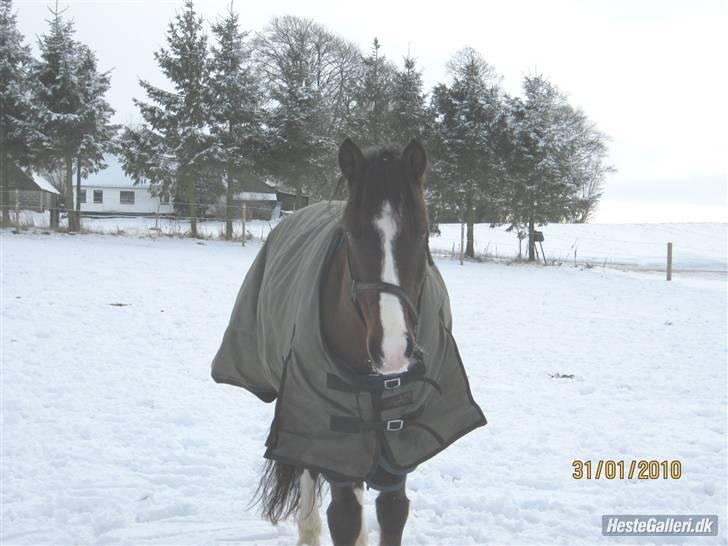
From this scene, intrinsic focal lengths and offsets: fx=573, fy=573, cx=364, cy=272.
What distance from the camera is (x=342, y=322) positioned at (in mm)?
2246

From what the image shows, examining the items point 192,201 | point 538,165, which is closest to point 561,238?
point 538,165

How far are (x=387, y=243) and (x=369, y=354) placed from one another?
1.26 feet

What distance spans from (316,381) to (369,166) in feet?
2.85

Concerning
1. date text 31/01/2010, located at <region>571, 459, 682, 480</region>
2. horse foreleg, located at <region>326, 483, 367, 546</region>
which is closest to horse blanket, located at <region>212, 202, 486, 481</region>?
horse foreleg, located at <region>326, 483, 367, 546</region>

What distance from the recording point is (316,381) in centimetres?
228

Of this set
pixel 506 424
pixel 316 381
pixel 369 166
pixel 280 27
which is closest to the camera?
pixel 369 166

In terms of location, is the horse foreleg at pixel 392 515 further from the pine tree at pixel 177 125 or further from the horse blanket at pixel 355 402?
the pine tree at pixel 177 125

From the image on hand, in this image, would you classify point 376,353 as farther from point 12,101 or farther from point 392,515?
point 12,101

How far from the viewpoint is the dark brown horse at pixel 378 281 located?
73.7 inches

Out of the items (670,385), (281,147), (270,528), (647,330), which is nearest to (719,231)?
(281,147)

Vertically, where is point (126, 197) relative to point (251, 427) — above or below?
above

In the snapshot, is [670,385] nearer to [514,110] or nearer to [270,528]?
[270,528]

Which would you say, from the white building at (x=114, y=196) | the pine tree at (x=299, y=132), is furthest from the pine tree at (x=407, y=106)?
the white building at (x=114, y=196)

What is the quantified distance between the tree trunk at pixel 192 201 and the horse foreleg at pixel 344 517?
2023cm
